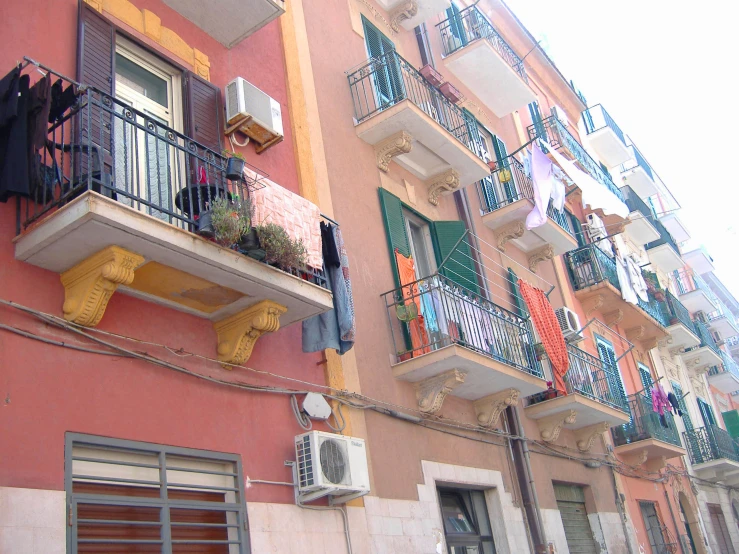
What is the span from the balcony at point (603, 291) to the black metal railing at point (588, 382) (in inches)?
97.3

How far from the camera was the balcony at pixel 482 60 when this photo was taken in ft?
47.7

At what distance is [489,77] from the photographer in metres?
15.2

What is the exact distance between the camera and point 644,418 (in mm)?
16000

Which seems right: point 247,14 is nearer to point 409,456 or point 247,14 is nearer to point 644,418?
point 409,456

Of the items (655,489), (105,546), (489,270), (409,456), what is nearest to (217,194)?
(105,546)

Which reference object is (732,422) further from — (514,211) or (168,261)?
(168,261)

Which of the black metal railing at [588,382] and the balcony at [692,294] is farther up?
the balcony at [692,294]

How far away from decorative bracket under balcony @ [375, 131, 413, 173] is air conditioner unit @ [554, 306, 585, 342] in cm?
540

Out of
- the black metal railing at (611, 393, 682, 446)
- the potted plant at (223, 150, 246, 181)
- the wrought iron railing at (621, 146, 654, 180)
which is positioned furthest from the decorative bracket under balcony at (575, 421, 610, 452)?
the wrought iron railing at (621, 146, 654, 180)

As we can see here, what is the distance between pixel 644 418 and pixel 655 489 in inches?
73.0

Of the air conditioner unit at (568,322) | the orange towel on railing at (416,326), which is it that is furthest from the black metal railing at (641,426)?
the orange towel on railing at (416,326)

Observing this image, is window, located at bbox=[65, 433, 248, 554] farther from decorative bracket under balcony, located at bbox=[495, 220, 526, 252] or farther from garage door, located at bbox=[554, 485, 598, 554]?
decorative bracket under balcony, located at bbox=[495, 220, 526, 252]

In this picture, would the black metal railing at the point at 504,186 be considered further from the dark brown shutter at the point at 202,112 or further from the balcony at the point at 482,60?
the dark brown shutter at the point at 202,112

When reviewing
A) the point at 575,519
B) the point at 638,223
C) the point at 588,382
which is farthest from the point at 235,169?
the point at 638,223
